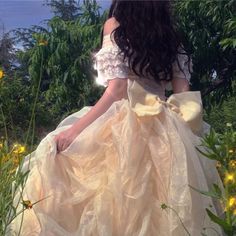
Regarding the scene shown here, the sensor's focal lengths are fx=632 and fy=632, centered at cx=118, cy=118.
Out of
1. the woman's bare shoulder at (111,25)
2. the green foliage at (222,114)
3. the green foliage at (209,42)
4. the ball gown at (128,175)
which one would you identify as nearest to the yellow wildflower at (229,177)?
the ball gown at (128,175)

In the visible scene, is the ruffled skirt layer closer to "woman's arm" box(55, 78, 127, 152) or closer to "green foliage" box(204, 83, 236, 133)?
"woman's arm" box(55, 78, 127, 152)

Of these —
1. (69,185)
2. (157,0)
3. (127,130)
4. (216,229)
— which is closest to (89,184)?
(69,185)

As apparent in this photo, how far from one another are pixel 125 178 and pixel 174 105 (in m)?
0.33

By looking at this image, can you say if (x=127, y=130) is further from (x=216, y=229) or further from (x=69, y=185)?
(x=216, y=229)

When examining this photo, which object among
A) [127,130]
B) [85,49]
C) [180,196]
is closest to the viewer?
[180,196]

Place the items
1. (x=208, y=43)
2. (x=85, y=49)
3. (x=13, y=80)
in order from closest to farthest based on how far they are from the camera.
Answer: (x=208, y=43) → (x=85, y=49) → (x=13, y=80)

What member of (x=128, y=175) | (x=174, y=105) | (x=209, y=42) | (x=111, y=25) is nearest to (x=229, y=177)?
(x=128, y=175)

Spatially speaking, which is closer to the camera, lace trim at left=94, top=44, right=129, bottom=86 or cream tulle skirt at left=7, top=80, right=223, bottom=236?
cream tulle skirt at left=7, top=80, right=223, bottom=236

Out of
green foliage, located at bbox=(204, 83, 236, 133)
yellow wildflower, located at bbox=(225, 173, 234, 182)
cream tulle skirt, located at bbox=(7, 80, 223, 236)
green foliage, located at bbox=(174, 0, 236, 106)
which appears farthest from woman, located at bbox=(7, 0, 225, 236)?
green foliage, located at bbox=(204, 83, 236, 133)

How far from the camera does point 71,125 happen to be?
2.15m

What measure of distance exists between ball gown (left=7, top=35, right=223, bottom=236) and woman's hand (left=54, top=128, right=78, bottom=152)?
0.06 ft

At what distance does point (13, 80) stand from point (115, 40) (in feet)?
10.4

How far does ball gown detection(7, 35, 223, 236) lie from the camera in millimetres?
1913

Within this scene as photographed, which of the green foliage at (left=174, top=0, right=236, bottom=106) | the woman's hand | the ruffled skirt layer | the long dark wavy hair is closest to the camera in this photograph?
the ruffled skirt layer
